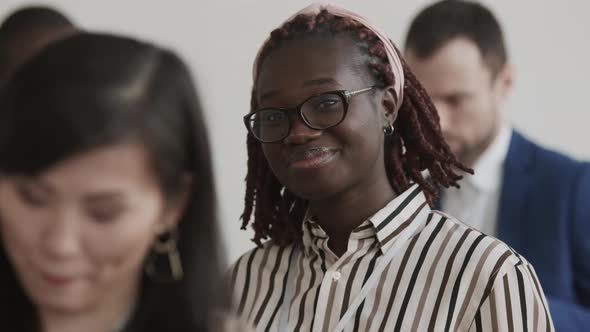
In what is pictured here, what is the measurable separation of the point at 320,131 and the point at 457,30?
54.4 inches

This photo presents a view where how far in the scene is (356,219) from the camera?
69.1 inches

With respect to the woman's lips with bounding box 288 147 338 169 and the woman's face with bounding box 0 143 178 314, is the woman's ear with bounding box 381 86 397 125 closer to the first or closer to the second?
the woman's lips with bounding box 288 147 338 169

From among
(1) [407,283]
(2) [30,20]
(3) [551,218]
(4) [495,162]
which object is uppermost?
(2) [30,20]

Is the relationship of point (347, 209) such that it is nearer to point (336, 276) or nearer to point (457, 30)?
point (336, 276)

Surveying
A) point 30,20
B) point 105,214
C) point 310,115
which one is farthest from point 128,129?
point 30,20

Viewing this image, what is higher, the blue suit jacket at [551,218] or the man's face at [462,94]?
the man's face at [462,94]

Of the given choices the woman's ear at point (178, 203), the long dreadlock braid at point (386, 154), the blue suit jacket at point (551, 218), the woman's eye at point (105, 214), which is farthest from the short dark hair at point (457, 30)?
the woman's eye at point (105, 214)

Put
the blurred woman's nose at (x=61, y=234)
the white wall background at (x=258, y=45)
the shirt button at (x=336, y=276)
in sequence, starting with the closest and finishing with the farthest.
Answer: the blurred woman's nose at (x=61, y=234)
the shirt button at (x=336, y=276)
the white wall background at (x=258, y=45)

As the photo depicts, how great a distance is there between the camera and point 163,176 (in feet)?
3.62

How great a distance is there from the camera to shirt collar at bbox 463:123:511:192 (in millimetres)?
2841

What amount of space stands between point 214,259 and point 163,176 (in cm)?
14

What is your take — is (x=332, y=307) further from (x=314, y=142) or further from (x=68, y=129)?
(x=68, y=129)

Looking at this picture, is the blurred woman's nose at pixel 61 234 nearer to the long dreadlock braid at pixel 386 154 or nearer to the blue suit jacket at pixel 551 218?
the long dreadlock braid at pixel 386 154

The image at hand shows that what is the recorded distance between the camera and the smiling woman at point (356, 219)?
1.65 m
